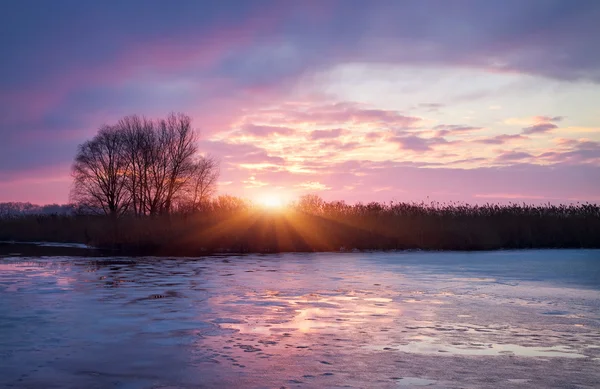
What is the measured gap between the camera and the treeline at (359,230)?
3059 cm

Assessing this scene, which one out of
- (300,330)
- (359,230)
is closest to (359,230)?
(359,230)

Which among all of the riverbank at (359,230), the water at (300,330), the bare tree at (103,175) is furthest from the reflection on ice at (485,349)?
the bare tree at (103,175)

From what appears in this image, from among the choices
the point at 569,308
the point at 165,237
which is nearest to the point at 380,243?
the point at 165,237

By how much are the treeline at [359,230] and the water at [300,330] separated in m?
13.5

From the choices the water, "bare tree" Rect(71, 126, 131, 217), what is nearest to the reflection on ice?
the water

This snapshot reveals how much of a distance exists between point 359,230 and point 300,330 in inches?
926

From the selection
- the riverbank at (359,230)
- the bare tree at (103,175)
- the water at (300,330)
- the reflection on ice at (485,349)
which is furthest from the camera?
the bare tree at (103,175)

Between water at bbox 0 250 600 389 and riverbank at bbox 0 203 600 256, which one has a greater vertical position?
riverbank at bbox 0 203 600 256

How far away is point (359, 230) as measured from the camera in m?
32.0

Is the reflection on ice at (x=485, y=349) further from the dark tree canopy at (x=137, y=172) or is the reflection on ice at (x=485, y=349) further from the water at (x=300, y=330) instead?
the dark tree canopy at (x=137, y=172)

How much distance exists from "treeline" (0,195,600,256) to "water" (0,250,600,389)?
13471mm

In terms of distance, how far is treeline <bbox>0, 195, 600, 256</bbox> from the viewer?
30.6m

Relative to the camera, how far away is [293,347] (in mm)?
7496

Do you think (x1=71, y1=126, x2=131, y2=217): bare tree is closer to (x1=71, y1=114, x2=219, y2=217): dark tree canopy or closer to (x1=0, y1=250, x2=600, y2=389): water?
(x1=71, y1=114, x2=219, y2=217): dark tree canopy
